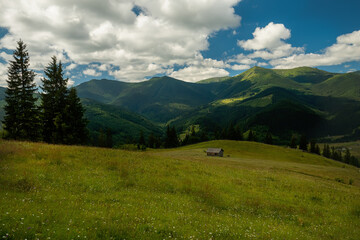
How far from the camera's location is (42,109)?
140ft

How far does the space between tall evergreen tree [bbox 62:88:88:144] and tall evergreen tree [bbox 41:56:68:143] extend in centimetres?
75

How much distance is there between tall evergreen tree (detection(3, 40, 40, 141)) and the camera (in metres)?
38.8

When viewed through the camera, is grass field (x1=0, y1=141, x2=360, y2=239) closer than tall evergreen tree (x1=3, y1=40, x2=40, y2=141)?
Yes

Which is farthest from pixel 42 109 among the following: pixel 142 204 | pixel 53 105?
pixel 142 204

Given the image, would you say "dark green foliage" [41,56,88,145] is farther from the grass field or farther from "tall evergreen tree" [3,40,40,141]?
the grass field

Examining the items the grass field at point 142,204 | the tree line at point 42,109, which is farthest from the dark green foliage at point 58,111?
the grass field at point 142,204

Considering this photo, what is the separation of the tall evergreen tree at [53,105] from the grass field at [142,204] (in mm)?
25022

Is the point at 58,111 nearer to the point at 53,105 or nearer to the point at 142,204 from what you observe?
the point at 53,105

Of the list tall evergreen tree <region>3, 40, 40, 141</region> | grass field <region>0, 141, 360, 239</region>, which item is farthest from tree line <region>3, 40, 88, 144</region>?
grass field <region>0, 141, 360, 239</region>

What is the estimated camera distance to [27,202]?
919cm

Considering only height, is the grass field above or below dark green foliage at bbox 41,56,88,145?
below

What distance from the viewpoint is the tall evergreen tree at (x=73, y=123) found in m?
42.6

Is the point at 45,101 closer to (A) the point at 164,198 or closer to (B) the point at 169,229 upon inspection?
(A) the point at 164,198

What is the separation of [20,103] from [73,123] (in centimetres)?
1044
